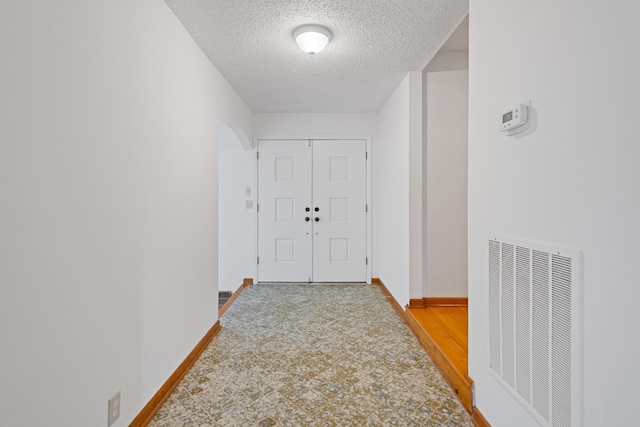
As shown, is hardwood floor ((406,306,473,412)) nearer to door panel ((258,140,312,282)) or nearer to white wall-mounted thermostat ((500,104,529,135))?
white wall-mounted thermostat ((500,104,529,135))

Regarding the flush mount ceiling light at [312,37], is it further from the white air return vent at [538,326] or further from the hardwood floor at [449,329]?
the hardwood floor at [449,329]

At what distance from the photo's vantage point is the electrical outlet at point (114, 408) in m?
1.46

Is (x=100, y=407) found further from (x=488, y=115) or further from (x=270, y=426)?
(x=488, y=115)

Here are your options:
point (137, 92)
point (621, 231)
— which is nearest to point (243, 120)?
point (137, 92)

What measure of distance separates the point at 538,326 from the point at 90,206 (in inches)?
70.3

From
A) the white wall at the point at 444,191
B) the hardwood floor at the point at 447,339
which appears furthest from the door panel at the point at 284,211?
the hardwood floor at the point at 447,339

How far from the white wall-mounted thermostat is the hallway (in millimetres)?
1502

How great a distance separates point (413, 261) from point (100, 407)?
261 cm

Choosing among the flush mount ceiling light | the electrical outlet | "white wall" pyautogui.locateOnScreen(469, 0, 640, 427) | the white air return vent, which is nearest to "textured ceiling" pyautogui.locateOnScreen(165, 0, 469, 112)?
the flush mount ceiling light

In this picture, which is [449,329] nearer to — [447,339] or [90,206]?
[447,339]

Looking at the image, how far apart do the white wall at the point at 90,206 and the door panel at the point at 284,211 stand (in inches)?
94.6

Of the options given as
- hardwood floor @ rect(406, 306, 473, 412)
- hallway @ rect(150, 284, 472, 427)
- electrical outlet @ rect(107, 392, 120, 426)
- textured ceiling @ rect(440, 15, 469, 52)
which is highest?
textured ceiling @ rect(440, 15, 469, 52)

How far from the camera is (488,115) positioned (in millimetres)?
1662

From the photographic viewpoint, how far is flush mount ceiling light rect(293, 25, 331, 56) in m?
2.33
